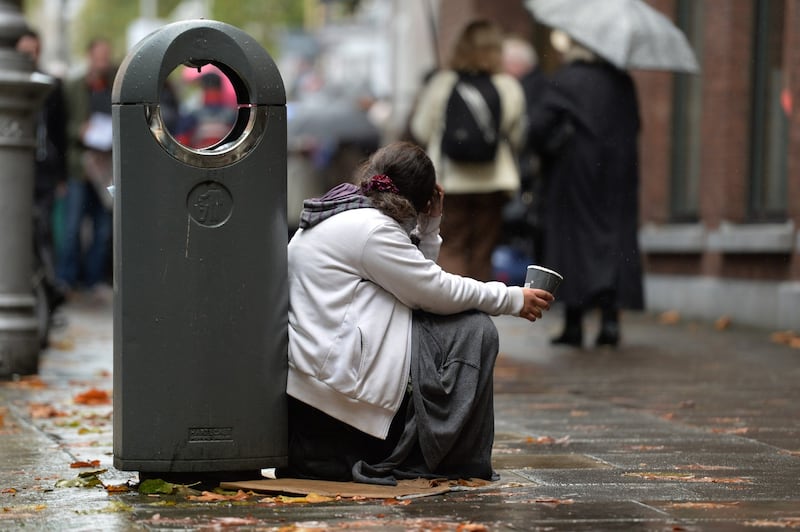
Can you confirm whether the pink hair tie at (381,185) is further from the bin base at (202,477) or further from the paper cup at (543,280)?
the bin base at (202,477)

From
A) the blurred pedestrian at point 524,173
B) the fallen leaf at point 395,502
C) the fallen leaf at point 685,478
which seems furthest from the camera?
the blurred pedestrian at point 524,173

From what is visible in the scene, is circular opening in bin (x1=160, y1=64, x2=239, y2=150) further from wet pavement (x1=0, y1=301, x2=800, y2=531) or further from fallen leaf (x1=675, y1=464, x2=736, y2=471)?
fallen leaf (x1=675, y1=464, x2=736, y2=471)

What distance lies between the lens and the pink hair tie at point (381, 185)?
18.6 ft

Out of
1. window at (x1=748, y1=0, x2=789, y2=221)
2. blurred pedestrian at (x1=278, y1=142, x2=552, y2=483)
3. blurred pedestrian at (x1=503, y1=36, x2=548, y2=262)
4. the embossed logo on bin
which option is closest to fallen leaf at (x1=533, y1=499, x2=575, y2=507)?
blurred pedestrian at (x1=278, y1=142, x2=552, y2=483)

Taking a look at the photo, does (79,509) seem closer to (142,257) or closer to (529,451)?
(142,257)

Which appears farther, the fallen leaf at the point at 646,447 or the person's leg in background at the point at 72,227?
the person's leg in background at the point at 72,227

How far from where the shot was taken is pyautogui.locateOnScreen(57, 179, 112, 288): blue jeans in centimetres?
1692

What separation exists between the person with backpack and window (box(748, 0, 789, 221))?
274cm

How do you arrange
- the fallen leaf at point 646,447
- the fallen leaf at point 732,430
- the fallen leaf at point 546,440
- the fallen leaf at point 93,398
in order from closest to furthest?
1. the fallen leaf at point 646,447
2. the fallen leaf at point 546,440
3. the fallen leaf at point 732,430
4. the fallen leaf at point 93,398

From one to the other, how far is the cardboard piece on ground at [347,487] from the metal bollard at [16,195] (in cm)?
410

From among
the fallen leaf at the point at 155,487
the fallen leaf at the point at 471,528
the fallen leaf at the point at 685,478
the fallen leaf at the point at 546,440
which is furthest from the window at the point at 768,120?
the fallen leaf at the point at 471,528

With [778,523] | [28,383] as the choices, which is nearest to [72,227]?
[28,383]

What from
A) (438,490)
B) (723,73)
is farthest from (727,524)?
(723,73)

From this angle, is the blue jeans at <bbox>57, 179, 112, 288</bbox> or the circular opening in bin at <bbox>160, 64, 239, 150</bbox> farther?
the circular opening in bin at <bbox>160, 64, 239, 150</bbox>
